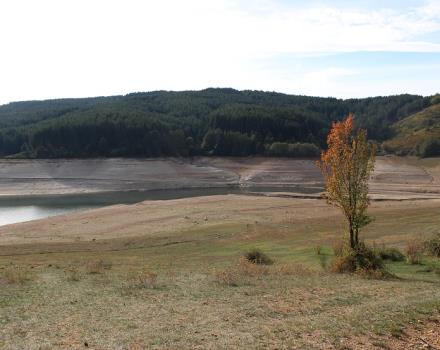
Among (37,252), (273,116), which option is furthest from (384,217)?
(273,116)

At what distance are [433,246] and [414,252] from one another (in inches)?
30.2

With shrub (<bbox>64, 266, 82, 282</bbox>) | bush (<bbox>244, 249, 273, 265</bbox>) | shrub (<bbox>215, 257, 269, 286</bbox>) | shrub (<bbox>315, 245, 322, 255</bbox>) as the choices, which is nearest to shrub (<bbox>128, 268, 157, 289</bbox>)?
shrub (<bbox>64, 266, 82, 282</bbox>)

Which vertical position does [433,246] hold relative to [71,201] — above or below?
above

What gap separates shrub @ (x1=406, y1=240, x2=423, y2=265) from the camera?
18.8 metres

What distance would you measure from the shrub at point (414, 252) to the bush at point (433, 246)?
0.23 metres

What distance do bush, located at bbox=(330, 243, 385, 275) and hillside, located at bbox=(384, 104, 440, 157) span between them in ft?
237

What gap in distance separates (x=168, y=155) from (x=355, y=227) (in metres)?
77.9

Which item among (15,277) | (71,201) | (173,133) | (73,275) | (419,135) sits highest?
(173,133)

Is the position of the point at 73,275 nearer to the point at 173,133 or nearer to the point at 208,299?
the point at 208,299

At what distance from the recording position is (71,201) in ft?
203

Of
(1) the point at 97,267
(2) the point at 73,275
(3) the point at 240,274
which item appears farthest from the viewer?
(1) the point at 97,267

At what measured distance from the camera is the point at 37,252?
26406 millimetres

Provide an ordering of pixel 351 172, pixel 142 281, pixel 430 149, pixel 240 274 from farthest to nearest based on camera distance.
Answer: pixel 430 149
pixel 351 172
pixel 240 274
pixel 142 281

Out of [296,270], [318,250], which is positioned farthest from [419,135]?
[296,270]
